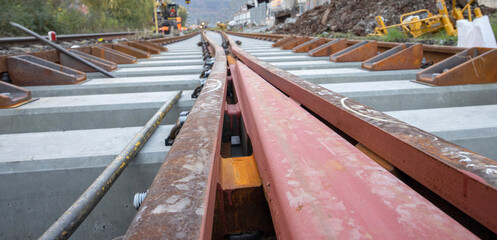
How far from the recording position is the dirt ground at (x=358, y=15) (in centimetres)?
1233

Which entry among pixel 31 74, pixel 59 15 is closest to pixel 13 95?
pixel 31 74

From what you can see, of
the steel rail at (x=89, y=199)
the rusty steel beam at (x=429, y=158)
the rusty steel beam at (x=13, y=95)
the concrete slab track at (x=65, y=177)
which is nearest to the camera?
the rusty steel beam at (x=429, y=158)

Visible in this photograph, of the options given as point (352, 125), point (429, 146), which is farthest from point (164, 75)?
point (429, 146)

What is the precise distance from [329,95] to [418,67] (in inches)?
114

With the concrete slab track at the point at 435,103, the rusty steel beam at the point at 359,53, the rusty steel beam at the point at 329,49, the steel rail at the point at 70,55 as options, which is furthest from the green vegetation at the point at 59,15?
the concrete slab track at the point at 435,103

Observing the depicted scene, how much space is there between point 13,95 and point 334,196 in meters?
2.65

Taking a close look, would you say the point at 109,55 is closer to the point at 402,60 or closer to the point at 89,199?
the point at 402,60

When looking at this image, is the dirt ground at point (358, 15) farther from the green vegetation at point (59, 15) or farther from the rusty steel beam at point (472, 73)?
the green vegetation at point (59, 15)

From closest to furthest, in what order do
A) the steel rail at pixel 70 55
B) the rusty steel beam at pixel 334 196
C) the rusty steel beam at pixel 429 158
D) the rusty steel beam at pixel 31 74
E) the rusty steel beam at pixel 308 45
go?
the rusty steel beam at pixel 334 196, the rusty steel beam at pixel 429 158, the rusty steel beam at pixel 31 74, the steel rail at pixel 70 55, the rusty steel beam at pixel 308 45

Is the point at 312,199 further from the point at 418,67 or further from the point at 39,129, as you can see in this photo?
the point at 418,67

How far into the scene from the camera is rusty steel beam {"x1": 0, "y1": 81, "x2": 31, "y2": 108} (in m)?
2.17

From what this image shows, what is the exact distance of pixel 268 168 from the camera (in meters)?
0.80

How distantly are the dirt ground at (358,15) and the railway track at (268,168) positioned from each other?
38.1ft

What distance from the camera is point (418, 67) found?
12.4 ft
